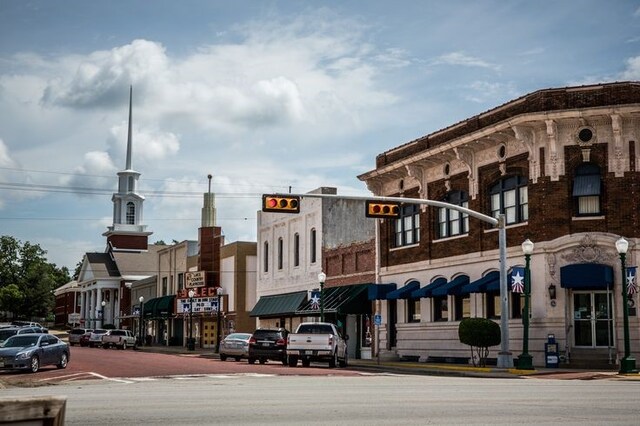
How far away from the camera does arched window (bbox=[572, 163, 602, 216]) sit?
108ft

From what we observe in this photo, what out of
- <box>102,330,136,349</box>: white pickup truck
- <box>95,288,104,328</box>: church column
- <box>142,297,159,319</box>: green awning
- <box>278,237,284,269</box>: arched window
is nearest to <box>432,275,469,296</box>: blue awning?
<box>278,237,284,269</box>: arched window

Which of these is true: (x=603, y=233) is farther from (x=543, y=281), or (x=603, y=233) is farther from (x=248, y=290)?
(x=248, y=290)

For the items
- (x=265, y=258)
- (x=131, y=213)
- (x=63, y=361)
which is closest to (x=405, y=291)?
(x=63, y=361)

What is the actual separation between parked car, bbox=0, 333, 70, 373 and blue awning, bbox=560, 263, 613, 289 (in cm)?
1881

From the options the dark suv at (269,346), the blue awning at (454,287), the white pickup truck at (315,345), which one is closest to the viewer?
the white pickup truck at (315,345)

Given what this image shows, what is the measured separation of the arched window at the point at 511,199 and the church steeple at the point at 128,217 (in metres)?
81.5

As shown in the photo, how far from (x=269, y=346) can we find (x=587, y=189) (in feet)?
49.7

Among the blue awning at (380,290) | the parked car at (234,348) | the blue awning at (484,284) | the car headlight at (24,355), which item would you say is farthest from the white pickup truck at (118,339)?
the blue awning at (484,284)

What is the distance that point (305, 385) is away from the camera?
2139 centimetres

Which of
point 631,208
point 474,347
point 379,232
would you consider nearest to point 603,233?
point 631,208

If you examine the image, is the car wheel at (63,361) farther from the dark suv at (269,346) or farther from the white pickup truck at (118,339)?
the white pickup truck at (118,339)

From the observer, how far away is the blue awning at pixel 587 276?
105 feet

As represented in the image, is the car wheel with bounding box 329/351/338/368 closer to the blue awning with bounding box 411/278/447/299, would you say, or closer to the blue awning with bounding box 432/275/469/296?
the blue awning with bounding box 432/275/469/296

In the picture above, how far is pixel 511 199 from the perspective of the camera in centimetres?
3584
